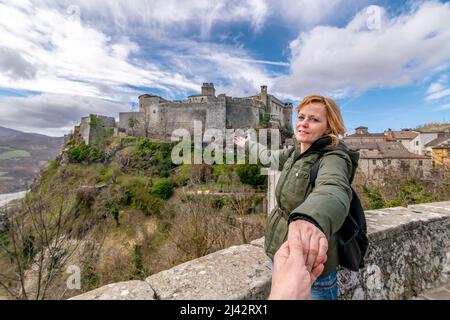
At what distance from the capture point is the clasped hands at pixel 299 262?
0.61 m

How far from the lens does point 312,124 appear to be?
4.56 feet

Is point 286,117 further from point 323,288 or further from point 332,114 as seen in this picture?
point 323,288

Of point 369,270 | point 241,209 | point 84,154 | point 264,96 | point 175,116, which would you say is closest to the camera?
point 369,270

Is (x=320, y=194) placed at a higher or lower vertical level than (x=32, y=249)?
higher

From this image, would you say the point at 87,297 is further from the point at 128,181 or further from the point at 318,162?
the point at 128,181

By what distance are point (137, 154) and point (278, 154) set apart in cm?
3210

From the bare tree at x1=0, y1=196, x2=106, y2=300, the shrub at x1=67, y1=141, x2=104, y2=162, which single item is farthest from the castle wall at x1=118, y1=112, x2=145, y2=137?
the bare tree at x1=0, y1=196, x2=106, y2=300

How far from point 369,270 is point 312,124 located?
4.63 feet

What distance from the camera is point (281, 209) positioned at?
1.40m

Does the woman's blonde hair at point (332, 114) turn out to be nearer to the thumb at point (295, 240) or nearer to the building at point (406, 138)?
the thumb at point (295, 240)

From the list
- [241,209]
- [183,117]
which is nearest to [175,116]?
[183,117]

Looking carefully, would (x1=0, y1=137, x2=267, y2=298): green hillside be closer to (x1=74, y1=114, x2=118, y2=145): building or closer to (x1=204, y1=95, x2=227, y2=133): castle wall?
(x1=74, y1=114, x2=118, y2=145): building

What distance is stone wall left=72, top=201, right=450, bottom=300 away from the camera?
1.32 metres

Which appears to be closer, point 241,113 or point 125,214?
point 125,214
